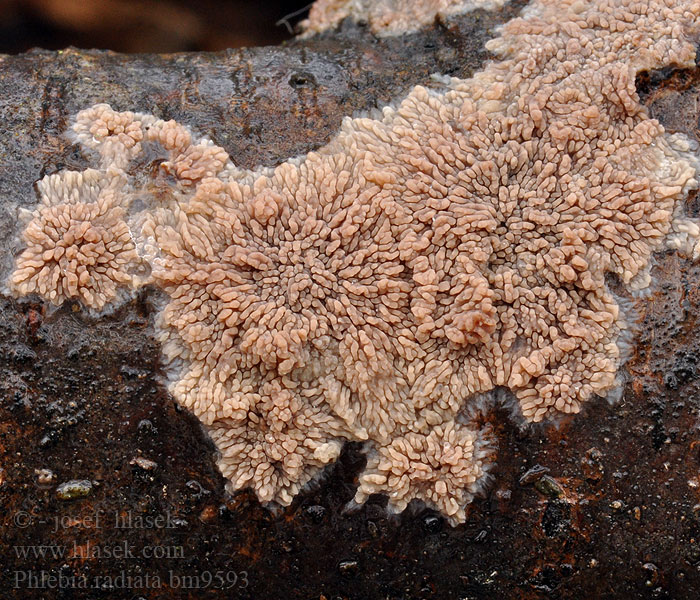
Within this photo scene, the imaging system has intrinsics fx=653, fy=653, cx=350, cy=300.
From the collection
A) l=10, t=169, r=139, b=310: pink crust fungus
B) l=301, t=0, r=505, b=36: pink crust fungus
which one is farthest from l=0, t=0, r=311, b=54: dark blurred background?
l=10, t=169, r=139, b=310: pink crust fungus

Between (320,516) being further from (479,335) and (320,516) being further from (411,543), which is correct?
(479,335)

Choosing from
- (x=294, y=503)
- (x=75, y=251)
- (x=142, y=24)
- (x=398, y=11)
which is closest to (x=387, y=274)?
(x=294, y=503)

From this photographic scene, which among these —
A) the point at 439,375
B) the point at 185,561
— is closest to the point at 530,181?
the point at 439,375

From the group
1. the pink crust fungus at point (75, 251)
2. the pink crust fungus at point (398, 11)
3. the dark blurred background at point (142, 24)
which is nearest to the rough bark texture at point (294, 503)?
the pink crust fungus at point (75, 251)

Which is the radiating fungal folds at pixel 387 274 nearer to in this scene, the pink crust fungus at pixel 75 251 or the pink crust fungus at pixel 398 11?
the pink crust fungus at pixel 75 251

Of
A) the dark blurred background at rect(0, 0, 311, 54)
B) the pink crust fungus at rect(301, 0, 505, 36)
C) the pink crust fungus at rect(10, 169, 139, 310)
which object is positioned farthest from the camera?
the dark blurred background at rect(0, 0, 311, 54)

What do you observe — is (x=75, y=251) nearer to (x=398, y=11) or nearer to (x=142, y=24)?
(x=398, y=11)

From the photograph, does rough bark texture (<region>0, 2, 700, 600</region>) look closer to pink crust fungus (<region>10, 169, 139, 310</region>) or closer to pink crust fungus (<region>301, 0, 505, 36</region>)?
pink crust fungus (<region>10, 169, 139, 310</region>)
